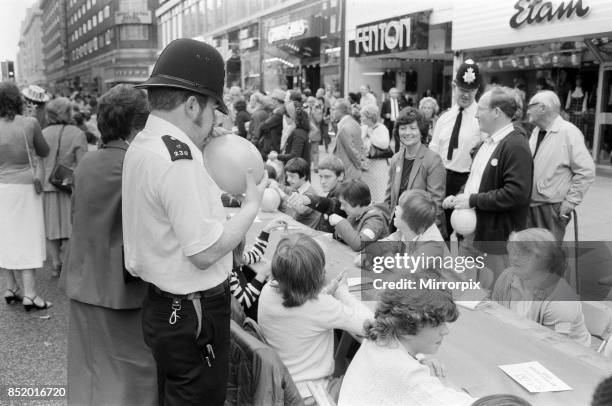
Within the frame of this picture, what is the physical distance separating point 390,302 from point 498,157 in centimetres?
208

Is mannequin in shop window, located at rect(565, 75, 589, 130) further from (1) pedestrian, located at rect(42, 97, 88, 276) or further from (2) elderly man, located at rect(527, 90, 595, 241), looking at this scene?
(1) pedestrian, located at rect(42, 97, 88, 276)

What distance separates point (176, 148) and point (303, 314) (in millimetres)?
1077

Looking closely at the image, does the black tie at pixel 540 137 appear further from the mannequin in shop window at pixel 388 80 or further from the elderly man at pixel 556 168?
the mannequin in shop window at pixel 388 80

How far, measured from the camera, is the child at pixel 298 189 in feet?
16.6

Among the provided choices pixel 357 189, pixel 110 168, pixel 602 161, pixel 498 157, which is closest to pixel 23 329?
pixel 110 168

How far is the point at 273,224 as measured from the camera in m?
4.16

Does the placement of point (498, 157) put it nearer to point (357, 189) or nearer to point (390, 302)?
point (357, 189)

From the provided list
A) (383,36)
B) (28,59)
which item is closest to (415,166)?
(383,36)

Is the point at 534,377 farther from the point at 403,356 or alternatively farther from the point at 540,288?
the point at 540,288

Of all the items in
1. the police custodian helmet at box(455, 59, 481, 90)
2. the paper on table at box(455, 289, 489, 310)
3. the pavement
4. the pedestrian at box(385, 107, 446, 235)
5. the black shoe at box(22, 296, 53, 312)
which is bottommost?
the pavement

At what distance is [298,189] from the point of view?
540 centimetres

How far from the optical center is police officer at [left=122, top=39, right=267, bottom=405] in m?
1.69

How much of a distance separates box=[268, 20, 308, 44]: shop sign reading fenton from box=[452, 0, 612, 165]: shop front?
390 inches

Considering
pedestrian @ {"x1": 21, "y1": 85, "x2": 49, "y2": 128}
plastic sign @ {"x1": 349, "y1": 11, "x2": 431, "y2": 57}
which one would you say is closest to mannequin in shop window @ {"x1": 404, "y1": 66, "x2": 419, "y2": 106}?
plastic sign @ {"x1": 349, "y1": 11, "x2": 431, "y2": 57}
